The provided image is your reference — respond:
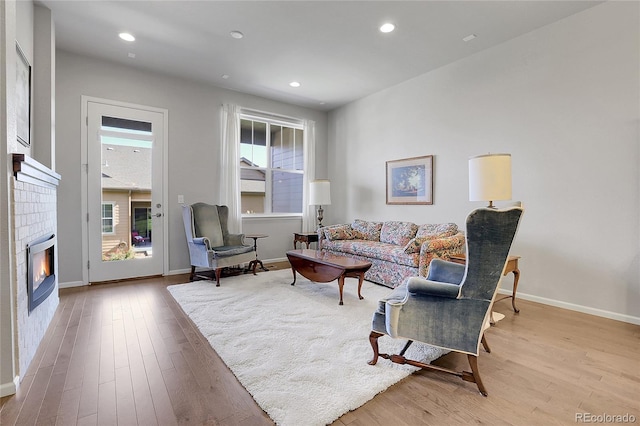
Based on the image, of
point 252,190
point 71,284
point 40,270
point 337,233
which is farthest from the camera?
point 252,190

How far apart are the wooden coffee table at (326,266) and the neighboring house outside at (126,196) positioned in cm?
228

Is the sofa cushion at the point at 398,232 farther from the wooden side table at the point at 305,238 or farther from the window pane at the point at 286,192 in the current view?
the window pane at the point at 286,192

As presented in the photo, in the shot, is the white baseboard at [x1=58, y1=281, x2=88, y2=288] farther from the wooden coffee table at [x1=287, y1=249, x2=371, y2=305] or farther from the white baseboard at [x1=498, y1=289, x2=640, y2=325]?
the white baseboard at [x1=498, y1=289, x2=640, y2=325]

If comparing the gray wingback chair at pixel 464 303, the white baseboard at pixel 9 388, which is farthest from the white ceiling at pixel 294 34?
the white baseboard at pixel 9 388

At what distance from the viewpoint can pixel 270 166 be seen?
→ 5.64m

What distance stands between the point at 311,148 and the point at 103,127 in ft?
11.0

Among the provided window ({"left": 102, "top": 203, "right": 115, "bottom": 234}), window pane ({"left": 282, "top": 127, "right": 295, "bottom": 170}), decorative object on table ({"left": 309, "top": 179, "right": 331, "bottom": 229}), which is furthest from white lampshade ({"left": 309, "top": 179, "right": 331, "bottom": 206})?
window ({"left": 102, "top": 203, "right": 115, "bottom": 234})

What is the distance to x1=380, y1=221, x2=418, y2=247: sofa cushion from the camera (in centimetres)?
425

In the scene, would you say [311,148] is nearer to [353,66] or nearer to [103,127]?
[353,66]

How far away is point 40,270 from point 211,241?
206cm

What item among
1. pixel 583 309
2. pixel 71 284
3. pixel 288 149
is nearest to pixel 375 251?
pixel 583 309

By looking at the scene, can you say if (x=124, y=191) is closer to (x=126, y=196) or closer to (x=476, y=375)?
(x=126, y=196)

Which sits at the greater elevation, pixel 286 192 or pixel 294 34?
pixel 294 34

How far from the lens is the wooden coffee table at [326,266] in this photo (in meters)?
3.15
